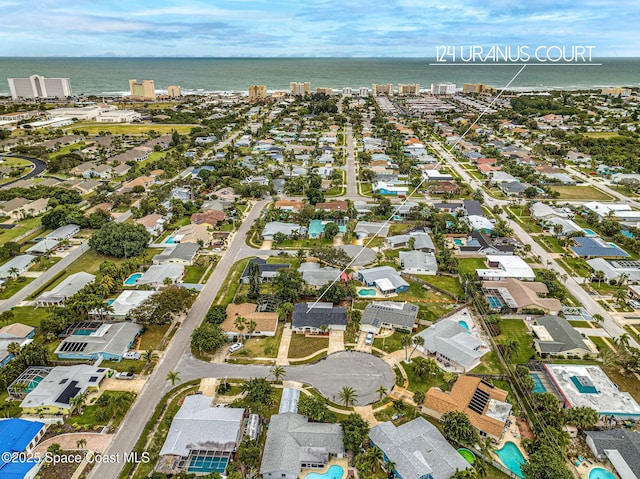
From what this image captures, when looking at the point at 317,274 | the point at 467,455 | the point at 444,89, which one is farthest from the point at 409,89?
the point at 467,455

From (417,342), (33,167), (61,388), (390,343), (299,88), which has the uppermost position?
(299,88)

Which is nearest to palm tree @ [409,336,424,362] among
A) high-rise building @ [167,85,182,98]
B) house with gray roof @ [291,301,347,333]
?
house with gray roof @ [291,301,347,333]

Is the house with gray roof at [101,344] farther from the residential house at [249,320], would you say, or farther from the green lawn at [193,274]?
the green lawn at [193,274]

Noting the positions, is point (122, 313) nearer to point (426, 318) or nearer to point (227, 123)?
point (426, 318)

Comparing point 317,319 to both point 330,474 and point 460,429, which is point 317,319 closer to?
point 330,474

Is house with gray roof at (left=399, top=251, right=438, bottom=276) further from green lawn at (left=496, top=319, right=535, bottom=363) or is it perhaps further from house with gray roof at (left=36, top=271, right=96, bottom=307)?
house with gray roof at (left=36, top=271, right=96, bottom=307)
